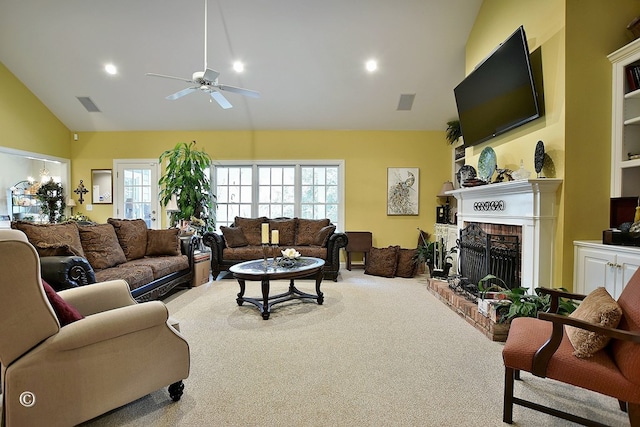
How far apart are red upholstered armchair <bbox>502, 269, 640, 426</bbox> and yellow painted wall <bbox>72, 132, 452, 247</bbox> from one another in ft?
14.6

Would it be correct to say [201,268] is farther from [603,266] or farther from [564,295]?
[603,266]

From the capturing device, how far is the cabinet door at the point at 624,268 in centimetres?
221

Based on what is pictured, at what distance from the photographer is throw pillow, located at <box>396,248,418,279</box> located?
5.34 metres

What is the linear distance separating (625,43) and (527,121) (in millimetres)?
933

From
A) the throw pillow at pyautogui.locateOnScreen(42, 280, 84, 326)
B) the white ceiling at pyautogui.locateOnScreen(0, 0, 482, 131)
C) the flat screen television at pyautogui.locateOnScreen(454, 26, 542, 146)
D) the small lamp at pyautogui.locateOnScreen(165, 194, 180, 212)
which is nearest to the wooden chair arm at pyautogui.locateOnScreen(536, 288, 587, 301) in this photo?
the flat screen television at pyautogui.locateOnScreen(454, 26, 542, 146)

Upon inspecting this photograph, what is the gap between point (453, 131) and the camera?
5734 millimetres

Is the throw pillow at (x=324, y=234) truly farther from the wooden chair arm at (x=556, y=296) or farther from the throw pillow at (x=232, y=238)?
the wooden chair arm at (x=556, y=296)

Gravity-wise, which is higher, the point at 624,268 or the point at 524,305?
the point at 624,268

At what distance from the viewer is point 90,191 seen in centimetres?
646

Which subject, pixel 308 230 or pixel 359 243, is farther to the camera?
pixel 359 243

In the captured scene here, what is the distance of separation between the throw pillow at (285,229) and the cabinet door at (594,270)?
13.0 ft

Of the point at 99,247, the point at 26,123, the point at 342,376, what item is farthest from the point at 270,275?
the point at 26,123

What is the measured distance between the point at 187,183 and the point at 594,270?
18.6 ft

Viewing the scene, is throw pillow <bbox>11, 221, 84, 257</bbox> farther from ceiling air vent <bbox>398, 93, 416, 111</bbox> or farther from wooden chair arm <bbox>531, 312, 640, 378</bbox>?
ceiling air vent <bbox>398, 93, 416, 111</bbox>
